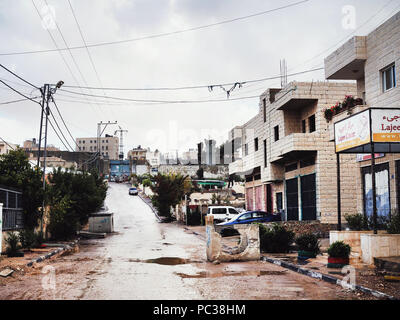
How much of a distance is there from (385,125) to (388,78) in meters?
6.16

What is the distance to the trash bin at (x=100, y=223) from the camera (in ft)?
110

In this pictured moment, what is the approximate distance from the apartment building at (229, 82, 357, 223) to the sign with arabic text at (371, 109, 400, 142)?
8.31 m

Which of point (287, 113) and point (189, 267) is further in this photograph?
point (287, 113)

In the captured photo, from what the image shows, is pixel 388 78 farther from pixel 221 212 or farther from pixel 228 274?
pixel 221 212

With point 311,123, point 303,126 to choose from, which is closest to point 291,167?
point 303,126

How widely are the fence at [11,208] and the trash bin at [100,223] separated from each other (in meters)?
12.3

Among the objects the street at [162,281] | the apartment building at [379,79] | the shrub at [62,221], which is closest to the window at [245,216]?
the apartment building at [379,79]

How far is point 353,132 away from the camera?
13992 mm

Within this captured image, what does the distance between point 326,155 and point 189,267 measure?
15949mm

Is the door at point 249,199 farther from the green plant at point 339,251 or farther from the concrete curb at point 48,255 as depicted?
the green plant at point 339,251

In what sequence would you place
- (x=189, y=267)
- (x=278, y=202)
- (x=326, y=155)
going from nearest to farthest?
(x=189, y=267)
(x=326, y=155)
(x=278, y=202)
